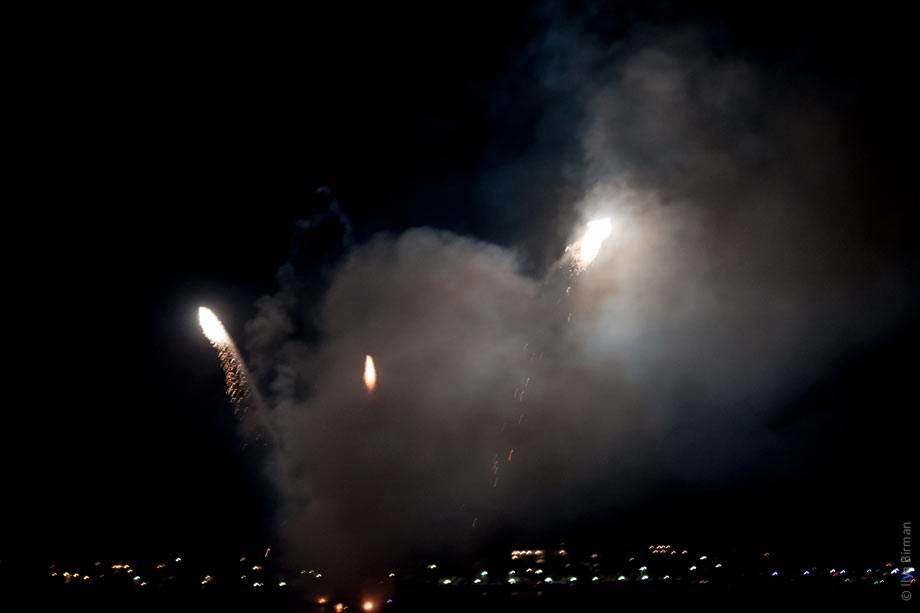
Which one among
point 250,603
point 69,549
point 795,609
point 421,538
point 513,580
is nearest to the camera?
point 795,609

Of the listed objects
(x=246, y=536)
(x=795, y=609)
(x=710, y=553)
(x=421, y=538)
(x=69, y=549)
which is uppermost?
(x=69, y=549)

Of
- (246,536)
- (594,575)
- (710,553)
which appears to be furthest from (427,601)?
(710,553)

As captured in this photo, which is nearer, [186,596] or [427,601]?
[427,601]

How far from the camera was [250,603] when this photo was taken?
20.4 meters

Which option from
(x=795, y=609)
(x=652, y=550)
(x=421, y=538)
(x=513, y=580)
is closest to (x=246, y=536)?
(x=421, y=538)

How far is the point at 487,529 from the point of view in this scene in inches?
1071

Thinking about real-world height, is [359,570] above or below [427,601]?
above

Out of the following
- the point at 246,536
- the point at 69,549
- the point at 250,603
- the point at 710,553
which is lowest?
the point at 710,553

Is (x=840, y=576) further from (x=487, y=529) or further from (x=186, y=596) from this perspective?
(x=186, y=596)

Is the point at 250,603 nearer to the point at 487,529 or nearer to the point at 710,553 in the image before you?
the point at 487,529

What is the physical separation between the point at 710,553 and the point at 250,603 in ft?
83.7

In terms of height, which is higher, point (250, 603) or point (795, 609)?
point (250, 603)

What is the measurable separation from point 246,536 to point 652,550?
23.9 meters

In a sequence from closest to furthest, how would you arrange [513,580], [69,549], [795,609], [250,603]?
[795,609], [250,603], [513,580], [69,549]
